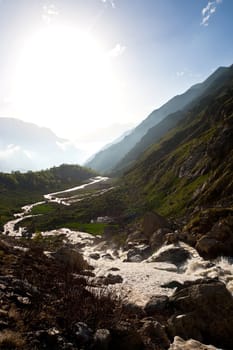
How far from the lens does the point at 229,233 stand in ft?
154

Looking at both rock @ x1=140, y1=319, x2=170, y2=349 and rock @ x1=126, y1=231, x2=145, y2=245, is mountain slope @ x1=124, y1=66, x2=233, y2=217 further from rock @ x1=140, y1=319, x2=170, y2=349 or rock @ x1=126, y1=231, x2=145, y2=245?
rock @ x1=140, y1=319, x2=170, y2=349

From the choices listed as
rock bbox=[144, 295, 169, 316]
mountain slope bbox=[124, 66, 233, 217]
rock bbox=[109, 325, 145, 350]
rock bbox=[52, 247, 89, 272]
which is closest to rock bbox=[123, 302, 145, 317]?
rock bbox=[144, 295, 169, 316]

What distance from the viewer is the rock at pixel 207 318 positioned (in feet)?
59.9

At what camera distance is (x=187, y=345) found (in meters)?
16.4

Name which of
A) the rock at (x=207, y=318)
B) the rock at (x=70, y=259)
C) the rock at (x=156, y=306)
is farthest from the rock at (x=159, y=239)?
the rock at (x=207, y=318)

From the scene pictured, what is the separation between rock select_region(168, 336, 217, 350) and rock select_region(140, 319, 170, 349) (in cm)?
43

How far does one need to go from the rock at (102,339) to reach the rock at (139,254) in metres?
45.4

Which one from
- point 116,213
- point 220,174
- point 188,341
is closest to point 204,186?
point 220,174

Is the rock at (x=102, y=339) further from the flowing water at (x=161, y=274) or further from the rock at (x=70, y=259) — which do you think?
the rock at (x=70, y=259)

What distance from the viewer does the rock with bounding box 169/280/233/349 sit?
1825 centimetres

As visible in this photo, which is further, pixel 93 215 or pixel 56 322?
pixel 93 215

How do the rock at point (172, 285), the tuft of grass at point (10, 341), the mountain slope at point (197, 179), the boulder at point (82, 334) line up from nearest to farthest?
the tuft of grass at point (10, 341) < the boulder at point (82, 334) < the rock at point (172, 285) < the mountain slope at point (197, 179)

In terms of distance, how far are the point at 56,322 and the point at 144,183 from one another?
16636cm

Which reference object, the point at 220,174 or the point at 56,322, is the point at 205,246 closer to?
the point at 56,322
